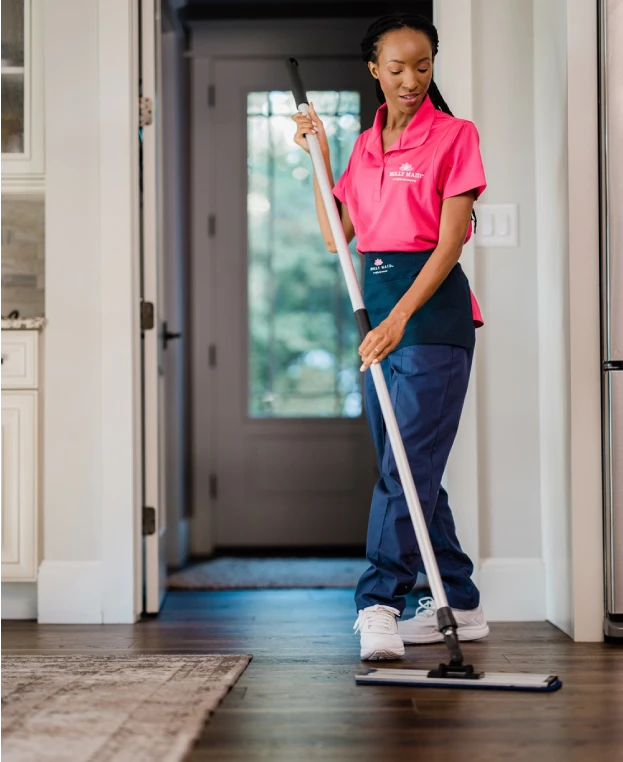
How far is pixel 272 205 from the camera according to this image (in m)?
4.32

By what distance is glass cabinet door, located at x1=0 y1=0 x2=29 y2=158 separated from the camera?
2814 millimetres

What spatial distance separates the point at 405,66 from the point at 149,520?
4.78 feet

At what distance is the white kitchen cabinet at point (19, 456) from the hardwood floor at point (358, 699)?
0.19 m

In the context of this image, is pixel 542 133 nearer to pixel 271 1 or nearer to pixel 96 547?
pixel 96 547

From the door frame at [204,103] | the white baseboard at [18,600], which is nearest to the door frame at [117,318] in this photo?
the white baseboard at [18,600]

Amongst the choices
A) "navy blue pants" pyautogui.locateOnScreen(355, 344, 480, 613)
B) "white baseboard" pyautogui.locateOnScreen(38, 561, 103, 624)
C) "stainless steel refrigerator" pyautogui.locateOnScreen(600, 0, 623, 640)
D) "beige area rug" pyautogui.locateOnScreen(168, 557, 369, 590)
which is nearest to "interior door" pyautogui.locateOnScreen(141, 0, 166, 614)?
"white baseboard" pyautogui.locateOnScreen(38, 561, 103, 624)

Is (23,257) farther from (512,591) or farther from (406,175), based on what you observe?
(512,591)

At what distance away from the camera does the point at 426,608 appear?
7.95ft

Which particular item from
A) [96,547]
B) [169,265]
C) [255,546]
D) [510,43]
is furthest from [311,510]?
[510,43]

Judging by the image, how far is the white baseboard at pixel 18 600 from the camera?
2756mm

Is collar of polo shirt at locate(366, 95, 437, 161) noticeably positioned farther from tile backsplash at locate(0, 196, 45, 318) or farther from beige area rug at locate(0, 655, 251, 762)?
tile backsplash at locate(0, 196, 45, 318)

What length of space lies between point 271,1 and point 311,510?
2.30 metres

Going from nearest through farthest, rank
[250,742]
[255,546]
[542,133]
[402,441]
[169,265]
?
[250,742]
[402,441]
[542,133]
[169,265]
[255,546]

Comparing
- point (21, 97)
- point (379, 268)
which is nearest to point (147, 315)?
point (21, 97)
